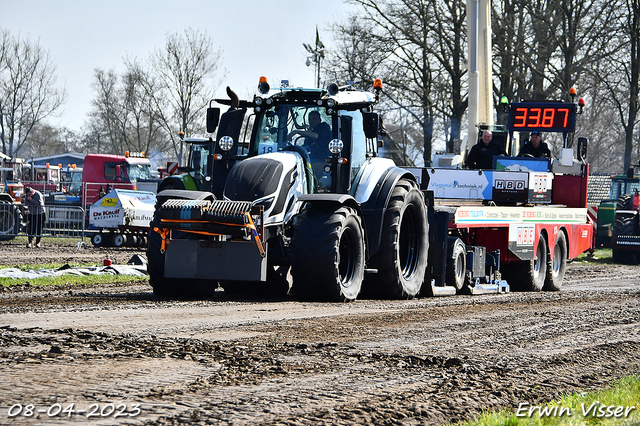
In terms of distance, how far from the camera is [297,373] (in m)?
5.12

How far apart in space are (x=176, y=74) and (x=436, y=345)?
128 ft

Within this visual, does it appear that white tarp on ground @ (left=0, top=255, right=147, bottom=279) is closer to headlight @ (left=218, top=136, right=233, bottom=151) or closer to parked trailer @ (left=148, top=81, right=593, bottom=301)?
parked trailer @ (left=148, top=81, right=593, bottom=301)

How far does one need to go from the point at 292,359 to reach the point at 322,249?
142 inches

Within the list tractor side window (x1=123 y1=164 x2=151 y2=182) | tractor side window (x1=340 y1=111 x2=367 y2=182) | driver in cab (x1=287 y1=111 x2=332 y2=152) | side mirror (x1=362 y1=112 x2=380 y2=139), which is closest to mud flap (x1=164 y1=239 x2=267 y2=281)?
driver in cab (x1=287 y1=111 x2=332 y2=152)

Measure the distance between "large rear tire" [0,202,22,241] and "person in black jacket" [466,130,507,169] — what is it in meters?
15.1

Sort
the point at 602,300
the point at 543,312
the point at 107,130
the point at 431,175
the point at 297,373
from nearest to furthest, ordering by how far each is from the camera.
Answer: the point at 297,373 → the point at 543,312 → the point at 602,300 → the point at 431,175 → the point at 107,130

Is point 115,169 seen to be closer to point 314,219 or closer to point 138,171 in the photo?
point 138,171

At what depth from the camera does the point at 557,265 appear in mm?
16016

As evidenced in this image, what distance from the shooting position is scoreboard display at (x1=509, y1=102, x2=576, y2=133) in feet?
58.5

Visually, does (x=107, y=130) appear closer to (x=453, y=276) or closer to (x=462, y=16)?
(x=462, y=16)

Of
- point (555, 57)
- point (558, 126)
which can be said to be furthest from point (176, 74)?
point (558, 126)

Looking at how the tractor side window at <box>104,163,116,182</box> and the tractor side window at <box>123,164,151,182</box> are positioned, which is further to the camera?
the tractor side window at <box>104,163,116,182</box>

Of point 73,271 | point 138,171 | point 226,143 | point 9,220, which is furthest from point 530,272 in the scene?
point 138,171


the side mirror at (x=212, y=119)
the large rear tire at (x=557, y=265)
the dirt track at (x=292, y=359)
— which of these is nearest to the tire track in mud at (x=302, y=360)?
the dirt track at (x=292, y=359)
